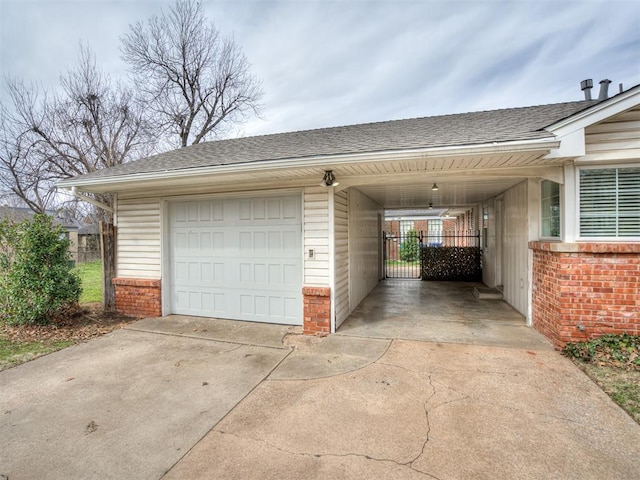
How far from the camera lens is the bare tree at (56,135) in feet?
26.8

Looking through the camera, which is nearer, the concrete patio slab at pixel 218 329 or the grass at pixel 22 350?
the grass at pixel 22 350

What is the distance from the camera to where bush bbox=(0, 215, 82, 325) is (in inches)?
209

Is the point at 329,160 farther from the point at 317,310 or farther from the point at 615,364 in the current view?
the point at 615,364

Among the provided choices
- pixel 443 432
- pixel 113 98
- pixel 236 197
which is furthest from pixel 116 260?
pixel 443 432

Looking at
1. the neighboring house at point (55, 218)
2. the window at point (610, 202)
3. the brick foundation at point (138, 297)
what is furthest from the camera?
the neighboring house at point (55, 218)

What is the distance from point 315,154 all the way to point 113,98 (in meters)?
8.56

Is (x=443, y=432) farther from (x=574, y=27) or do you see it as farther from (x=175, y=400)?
(x=574, y=27)

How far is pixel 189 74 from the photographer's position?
12828mm

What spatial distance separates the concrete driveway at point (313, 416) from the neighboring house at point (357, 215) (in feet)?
3.84

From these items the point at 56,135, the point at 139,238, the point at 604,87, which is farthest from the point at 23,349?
the point at 604,87

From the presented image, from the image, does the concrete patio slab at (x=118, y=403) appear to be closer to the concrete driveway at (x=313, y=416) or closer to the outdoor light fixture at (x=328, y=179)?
the concrete driveway at (x=313, y=416)

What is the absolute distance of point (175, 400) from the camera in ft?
10.0

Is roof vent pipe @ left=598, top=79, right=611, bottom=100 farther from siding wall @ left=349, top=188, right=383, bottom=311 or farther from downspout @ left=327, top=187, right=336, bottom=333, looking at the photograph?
downspout @ left=327, top=187, right=336, bottom=333

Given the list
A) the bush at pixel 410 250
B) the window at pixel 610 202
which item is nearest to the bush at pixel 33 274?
the window at pixel 610 202
